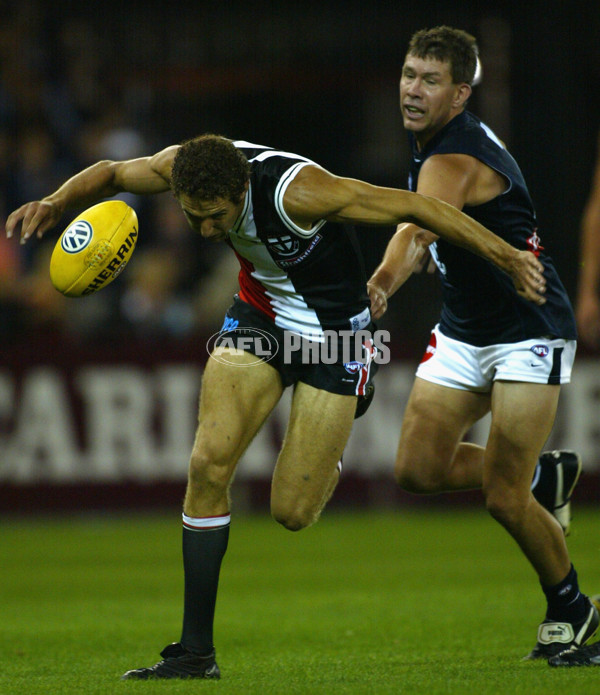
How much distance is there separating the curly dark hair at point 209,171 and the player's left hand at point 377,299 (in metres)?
0.94

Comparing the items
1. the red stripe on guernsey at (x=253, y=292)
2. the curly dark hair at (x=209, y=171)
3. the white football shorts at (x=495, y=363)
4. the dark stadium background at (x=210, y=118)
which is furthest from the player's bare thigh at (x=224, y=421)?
the dark stadium background at (x=210, y=118)

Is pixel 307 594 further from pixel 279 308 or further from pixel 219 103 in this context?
pixel 219 103

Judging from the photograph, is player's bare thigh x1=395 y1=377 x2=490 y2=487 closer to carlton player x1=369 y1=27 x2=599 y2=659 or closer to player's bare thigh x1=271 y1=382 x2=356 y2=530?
carlton player x1=369 y1=27 x2=599 y2=659

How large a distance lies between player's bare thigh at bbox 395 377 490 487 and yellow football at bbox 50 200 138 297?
63.1 inches

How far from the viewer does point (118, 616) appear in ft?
23.5

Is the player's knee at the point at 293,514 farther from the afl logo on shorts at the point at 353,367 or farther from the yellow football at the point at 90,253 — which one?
the yellow football at the point at 90,253

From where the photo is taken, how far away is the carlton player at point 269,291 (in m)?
4.98

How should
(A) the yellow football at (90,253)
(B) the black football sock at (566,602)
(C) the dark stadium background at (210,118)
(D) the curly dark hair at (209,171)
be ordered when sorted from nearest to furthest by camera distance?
(D) the curly dark hair at (209,171) → (A) the yellow football at (90,253) → (B) the black football sock at (566,602) → (C) the dark stadium background at (210,118)

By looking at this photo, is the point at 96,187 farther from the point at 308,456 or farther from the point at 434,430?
the point at 434,430

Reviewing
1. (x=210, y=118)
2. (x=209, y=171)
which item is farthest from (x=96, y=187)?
(x=210, y=118)

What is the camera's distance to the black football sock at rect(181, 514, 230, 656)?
16.6ft

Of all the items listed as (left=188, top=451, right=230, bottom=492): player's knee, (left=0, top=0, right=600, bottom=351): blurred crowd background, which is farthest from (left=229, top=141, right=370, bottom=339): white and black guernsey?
(left=0, top=0, right=600, bottom=351): blurred crowd background

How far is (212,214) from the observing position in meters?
4.96

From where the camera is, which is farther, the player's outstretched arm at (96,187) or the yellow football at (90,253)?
the player's outstretched arm at (96,187)
